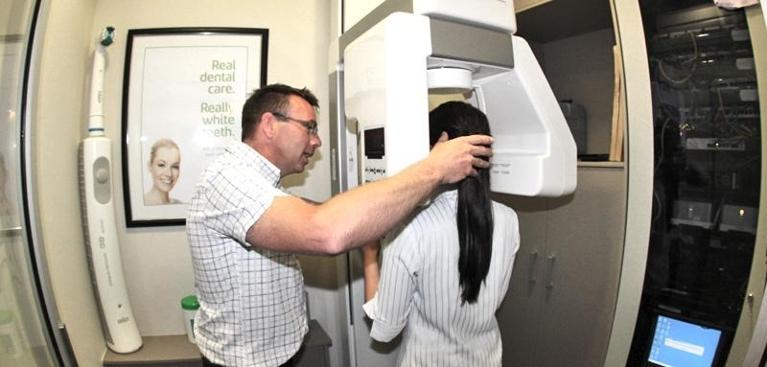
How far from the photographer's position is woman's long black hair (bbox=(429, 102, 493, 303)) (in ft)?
3.16

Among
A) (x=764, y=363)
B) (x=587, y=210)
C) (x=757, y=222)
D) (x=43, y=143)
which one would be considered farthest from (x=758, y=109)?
(x=43, y=143)

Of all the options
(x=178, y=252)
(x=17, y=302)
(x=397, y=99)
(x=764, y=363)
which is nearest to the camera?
(x=397, y=99)

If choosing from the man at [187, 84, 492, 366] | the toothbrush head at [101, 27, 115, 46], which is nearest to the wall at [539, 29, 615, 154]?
the man at [187, 84, 492, 366]

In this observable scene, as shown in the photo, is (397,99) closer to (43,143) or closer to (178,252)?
(43,143)

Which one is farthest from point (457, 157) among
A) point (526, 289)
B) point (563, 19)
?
point (563, 19)

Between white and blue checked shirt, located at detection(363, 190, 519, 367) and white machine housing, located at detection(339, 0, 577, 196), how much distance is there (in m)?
0.18

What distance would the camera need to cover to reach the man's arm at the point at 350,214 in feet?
2.31

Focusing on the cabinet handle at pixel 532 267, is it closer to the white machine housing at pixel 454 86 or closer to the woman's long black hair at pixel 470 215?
the white machine housing at pixel 454 86

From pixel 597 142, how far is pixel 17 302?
7.36ft

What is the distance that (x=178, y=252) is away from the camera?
6.01ft

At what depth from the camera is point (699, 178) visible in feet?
3.89

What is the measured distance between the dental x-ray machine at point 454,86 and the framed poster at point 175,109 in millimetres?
872

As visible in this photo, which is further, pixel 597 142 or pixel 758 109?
pixel 597 142

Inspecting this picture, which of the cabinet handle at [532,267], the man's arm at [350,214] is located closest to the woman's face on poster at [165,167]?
the man's arm at [350,214]
